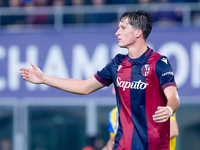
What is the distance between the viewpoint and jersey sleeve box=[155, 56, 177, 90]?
5230 millimetres

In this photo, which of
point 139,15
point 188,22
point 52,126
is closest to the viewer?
point 139,15

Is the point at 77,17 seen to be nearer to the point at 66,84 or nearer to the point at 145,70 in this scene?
the point at 66,84

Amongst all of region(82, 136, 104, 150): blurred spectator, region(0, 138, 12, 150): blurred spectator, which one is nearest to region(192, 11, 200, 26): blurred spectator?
region(82, 136, 104, 150): blurred spectator

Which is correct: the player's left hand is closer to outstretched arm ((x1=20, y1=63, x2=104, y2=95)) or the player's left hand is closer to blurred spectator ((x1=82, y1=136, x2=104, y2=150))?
outstretched arm ((x1=20, y1=63, x2=104, y2=95))

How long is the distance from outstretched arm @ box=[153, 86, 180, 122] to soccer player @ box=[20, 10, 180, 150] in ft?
0.04

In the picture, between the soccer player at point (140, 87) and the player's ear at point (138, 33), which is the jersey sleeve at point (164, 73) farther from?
the player's ear at point (138, 33)

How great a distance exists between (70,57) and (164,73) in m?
7.31

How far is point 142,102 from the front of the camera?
541 cm

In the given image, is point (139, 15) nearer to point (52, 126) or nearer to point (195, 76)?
point (195, 76)

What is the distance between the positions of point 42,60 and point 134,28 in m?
7.00

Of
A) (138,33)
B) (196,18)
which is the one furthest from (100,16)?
(138,33)

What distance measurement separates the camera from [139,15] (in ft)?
18.2

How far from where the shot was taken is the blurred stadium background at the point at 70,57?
474 inches

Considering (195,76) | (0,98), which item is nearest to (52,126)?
(0,98)
